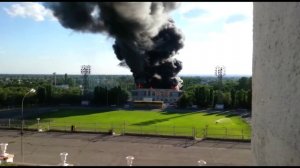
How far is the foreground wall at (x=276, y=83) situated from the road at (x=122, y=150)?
13.2 meters

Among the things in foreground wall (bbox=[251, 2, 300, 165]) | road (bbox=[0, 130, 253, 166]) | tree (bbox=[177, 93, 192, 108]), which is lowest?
road (bbox=[0, 130, 253, 166])

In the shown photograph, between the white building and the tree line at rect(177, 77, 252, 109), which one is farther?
the white building

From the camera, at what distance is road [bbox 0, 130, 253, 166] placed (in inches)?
882

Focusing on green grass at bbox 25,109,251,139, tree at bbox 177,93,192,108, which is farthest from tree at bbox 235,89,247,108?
green grass at bbox 25,109,251,139

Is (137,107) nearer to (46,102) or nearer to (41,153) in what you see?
(46,102)

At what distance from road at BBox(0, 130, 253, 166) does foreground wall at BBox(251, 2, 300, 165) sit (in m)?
13.2

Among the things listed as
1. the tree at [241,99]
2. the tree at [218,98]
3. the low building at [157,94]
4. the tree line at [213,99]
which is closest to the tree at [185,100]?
the tree line at [213,99]

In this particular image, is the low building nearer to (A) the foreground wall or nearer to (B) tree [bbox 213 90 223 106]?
(B) tree [bbox 213 90 223 106]

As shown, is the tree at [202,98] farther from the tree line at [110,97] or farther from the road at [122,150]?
the road at [122,150]

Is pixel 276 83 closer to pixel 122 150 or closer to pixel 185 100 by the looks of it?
pixel 122 150

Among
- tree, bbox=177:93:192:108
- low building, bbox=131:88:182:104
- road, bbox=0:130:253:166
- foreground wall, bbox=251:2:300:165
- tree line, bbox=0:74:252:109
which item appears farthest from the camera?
low building, bbox=131:88:182:104

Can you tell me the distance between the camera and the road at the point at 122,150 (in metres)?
22.4

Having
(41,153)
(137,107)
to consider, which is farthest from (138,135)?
(137,107)

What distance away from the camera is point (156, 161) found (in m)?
22.2
